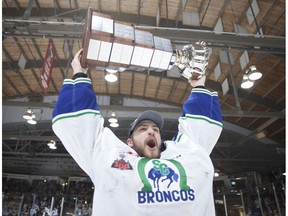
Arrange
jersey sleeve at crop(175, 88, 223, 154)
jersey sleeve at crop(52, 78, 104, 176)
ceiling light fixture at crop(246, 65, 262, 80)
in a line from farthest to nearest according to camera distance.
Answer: ceiling light fixture at crop(246, 65, 262, 80)
jersey sleeve at crop(175, 88, 223, 154)
jersey sleeve at crop(52, 78, 104, 176)

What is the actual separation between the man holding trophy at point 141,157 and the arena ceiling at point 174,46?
5.41m

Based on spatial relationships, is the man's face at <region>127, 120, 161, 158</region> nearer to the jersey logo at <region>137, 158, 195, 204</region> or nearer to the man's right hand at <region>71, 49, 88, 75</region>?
the jersey logo at <region>137, 158, 195, 204</region>

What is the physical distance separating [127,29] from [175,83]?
12.7 meters

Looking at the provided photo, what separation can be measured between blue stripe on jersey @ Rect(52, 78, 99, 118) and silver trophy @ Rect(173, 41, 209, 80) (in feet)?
2.76

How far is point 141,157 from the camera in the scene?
1530mm

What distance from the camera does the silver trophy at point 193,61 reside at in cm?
209

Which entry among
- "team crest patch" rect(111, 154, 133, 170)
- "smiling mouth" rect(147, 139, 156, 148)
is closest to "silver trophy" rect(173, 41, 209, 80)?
"smiling mouth" rect(147, 139, 156, 148)

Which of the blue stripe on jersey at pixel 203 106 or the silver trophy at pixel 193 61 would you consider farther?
the silver trophy at pixel 193 61

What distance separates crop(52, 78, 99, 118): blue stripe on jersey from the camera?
5.03 feet

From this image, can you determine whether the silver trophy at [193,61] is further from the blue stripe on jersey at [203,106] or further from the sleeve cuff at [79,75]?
the sleeve cuff at [79,75]

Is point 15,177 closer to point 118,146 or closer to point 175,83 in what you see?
point 175,83

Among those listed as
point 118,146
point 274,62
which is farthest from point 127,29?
point 274,62

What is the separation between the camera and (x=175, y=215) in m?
1.34

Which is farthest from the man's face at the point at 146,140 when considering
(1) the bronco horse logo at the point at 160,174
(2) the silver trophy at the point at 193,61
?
(2) the silver trophy at the point at 193,61
